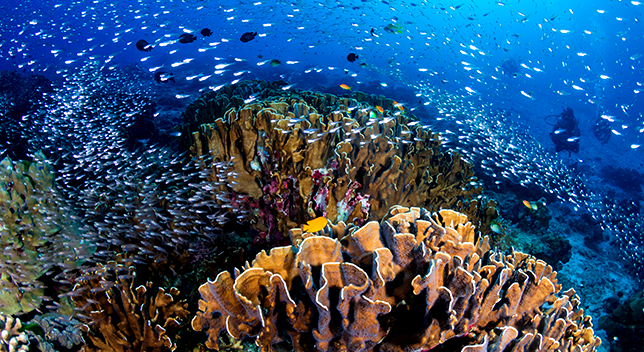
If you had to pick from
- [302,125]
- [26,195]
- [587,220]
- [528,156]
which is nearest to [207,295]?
[302,125]

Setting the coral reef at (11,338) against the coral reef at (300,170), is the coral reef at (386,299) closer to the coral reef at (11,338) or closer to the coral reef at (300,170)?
the coral reef at (11,338)

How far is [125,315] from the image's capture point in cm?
278

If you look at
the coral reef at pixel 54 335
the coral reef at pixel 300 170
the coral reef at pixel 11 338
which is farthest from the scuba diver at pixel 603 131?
the coral reef at pixel 11 338

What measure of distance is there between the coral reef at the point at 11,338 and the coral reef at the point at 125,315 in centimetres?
40

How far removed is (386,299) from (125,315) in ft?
9.02

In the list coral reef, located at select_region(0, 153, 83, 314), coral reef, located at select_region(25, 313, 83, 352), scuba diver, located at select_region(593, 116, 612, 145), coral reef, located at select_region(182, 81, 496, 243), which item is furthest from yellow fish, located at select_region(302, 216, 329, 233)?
scuba diver, located at select_region(593, 116, 612, 145)

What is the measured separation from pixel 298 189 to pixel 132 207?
2750 millimetres

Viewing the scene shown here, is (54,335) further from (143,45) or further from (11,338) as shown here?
(143,45)

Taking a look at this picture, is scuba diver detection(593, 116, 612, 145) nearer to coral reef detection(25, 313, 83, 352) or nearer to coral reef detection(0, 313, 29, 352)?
coral reef detection(25, 313, 83, 352)

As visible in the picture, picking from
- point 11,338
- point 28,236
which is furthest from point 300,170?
point 28,236

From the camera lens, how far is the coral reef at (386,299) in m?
1.76

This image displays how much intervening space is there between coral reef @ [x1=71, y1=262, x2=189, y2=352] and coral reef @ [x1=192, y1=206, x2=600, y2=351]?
3.27ft

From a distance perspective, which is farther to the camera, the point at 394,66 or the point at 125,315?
the point at 394,66

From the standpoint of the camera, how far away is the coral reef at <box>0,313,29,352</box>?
2141 millimetres
